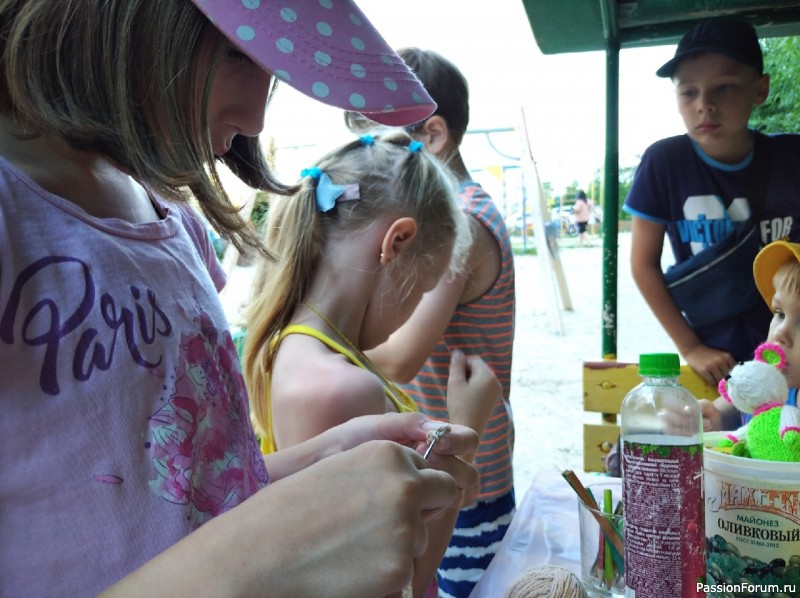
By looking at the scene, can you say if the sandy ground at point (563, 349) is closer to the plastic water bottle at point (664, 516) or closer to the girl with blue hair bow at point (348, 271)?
the girl with blue hair bow at point (348, 271)

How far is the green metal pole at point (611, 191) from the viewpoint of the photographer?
1.91 m

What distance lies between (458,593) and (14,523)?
1.33 meters

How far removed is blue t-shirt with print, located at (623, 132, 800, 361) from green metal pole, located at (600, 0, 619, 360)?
0.15 metres

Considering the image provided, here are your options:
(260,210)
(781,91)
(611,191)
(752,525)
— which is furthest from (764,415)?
(781,91)

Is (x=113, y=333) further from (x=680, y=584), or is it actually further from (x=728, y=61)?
(x=728, y=61)

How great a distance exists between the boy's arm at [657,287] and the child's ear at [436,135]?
2.03ft

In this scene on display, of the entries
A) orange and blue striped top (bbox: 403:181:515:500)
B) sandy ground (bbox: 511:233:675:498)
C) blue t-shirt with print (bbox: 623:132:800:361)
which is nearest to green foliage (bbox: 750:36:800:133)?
blue t-shirt with print (bbox: 623:132:800:361)

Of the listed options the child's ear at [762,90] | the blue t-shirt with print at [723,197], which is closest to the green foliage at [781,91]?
the child's ear at [762,90]

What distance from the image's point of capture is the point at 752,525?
28.1 inches

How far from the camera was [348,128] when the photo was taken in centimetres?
163

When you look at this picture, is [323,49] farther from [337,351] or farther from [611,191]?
[611,191]

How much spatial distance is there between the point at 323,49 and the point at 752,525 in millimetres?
708

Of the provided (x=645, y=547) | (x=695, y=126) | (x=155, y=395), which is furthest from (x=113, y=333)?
(x=695, y=126)

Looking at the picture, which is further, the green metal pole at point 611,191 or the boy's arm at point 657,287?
the green metal pole at point 611,191
